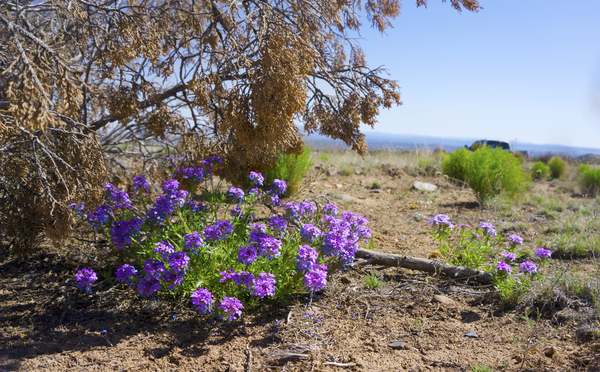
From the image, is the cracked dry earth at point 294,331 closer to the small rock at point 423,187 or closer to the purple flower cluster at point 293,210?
the purple flower cluster at point 293,210

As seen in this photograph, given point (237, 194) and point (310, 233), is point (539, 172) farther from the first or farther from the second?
point (237, 194)

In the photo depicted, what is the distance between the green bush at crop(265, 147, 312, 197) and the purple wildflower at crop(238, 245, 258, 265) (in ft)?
12.4

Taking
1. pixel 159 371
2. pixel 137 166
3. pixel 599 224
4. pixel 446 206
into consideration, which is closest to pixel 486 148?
pixel 446 206

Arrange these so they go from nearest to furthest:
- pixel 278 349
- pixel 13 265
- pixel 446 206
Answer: pixel 278 349
pixel 13 265
pixel 446 206

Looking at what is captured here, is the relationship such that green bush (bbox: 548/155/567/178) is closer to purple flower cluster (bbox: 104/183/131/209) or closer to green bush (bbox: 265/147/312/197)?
green bush (bbox: 265/147/312/197)

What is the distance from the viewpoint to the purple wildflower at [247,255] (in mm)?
2332

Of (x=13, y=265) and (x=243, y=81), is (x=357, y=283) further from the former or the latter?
(x=13, y=265)

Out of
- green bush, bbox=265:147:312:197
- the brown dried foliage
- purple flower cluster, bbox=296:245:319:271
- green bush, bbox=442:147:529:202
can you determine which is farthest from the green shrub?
purple flower cluster, bbox=296:245:319:271

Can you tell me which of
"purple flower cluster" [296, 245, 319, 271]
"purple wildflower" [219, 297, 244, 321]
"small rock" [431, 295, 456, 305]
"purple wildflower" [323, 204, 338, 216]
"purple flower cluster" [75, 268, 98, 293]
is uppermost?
"purple wildflower" [323, 204, 338, 216]

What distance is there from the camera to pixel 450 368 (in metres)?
2.27

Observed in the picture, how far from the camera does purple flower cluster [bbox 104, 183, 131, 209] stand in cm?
287

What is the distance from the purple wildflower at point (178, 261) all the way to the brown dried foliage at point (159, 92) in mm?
800

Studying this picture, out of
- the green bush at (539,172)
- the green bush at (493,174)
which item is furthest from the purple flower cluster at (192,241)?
the green bush at (539,172)

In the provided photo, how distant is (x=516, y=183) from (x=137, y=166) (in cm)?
630
